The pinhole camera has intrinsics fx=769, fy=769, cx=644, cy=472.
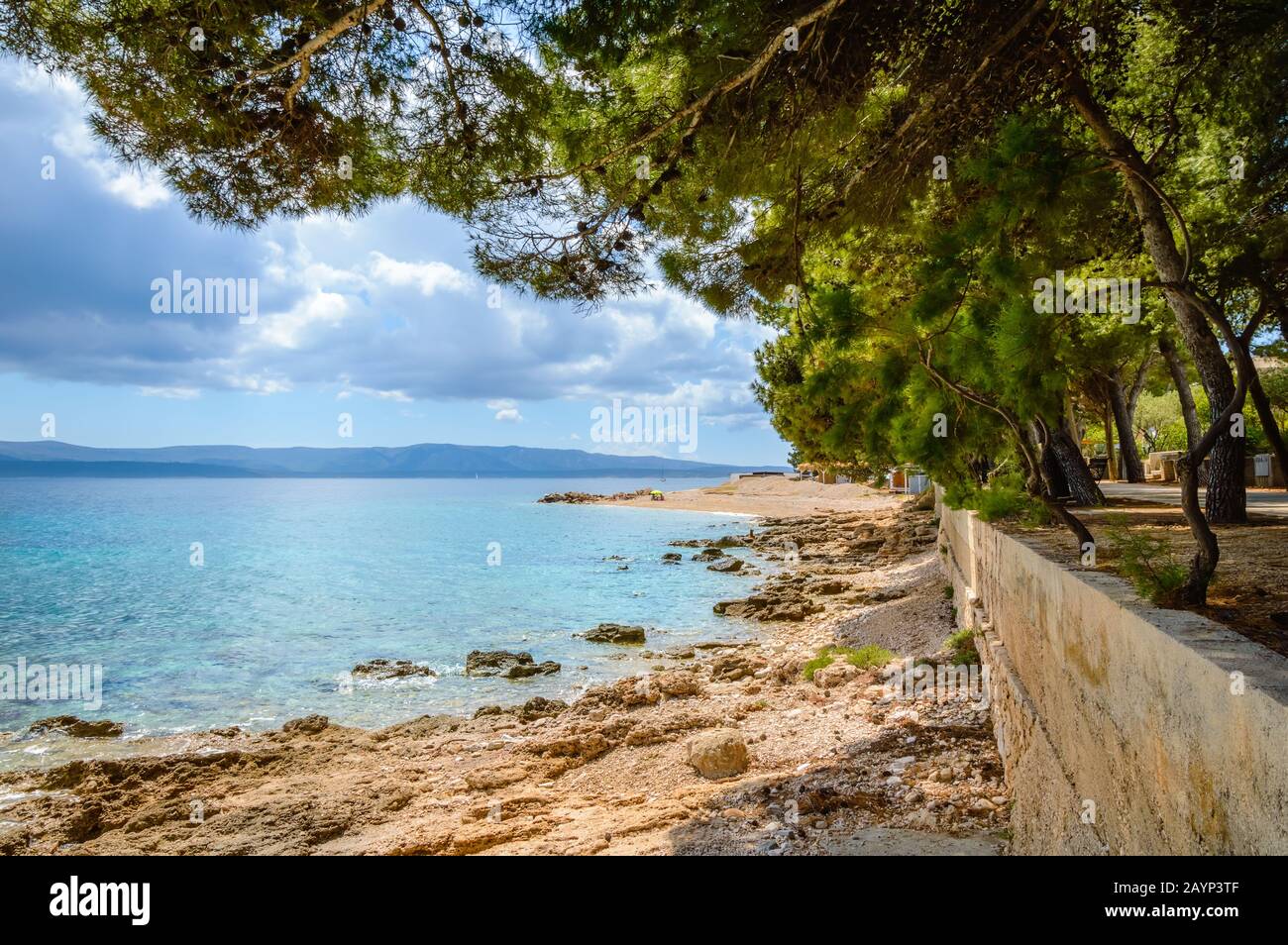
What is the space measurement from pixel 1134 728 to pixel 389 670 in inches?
498

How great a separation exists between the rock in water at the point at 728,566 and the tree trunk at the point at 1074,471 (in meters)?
14.2

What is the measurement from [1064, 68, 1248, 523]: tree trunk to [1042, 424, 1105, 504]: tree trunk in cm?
252

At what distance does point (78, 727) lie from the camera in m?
10.1

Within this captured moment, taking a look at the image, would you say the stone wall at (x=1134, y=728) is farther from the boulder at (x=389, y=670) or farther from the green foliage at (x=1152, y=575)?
the boulder at (x=389, y=670)

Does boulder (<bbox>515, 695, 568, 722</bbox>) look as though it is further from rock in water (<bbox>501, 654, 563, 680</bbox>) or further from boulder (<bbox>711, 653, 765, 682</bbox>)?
boulder (<bbox>711, 653, 765, 682</bbox>)

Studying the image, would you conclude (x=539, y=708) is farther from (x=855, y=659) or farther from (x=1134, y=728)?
(x=1134, y=728)

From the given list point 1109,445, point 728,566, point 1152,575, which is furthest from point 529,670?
point 1109,445

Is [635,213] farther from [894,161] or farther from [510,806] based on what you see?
[510,806]

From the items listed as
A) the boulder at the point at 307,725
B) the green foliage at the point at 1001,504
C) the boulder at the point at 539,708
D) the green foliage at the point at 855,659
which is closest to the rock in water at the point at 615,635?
the boulder at the point at 539,708

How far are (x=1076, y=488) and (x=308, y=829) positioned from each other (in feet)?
36.9

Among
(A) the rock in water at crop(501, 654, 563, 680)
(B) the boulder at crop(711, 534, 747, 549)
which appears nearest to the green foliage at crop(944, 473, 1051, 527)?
(A) the rock in water at crop(501, 654, 563, 680)

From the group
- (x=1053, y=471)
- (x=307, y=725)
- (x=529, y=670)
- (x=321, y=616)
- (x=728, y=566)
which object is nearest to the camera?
(x=307, y=725)

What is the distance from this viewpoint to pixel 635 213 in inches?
253
